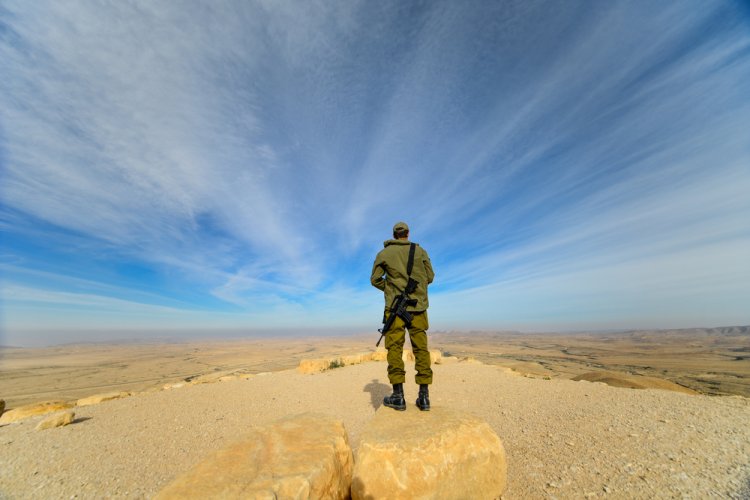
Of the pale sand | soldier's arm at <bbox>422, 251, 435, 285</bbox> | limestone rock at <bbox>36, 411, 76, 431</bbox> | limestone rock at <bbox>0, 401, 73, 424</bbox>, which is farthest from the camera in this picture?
limestone rock at <bbox>0, 401, 73, 424</bbox>

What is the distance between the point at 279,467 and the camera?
2.97 metres

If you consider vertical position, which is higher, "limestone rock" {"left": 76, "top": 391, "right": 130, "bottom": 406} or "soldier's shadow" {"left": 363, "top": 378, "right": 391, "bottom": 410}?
"limestone rock" {"left": 76, "top": 391, "right": 130, "bottom": 406}

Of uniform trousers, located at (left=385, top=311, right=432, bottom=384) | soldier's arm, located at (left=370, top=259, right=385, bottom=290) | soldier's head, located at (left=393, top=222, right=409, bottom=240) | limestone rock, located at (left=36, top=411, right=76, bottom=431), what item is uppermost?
soldier's head, located at (left=393, top=222, right=409, bottom=240)

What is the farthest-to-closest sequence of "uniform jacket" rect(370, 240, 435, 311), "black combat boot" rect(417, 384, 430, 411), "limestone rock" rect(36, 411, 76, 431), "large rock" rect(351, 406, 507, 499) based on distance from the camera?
"limestone rock" rect(36, 411, 76, 431), "uniform jacket" rect(370, 240, 435, 311), "black combat boot" rect(417, 384, 430, 411), "large rock" rect(351, 406, 507, 499)

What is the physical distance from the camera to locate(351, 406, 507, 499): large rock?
3363 millimetres

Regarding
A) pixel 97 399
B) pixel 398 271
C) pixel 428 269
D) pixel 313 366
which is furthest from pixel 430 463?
pixel 97 399

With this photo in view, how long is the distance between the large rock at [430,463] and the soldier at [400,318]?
3.50 feet

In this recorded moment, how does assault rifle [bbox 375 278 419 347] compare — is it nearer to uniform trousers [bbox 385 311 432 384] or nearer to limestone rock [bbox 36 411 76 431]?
uniform trousers [bbox 385 311 432 384]

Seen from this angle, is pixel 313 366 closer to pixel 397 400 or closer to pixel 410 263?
pixel 397 400

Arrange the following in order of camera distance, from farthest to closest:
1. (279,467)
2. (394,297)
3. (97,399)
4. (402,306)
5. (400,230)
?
1. (97,399)
2. (400,230)
3. (394,297)
4. (402,306)
5. (279,467)

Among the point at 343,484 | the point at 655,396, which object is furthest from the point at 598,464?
the point at 655,396

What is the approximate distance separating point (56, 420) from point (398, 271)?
8634 millimetres

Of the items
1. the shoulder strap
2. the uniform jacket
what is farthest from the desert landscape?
the shoulder strap

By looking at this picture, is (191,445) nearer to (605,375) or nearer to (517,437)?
(517,437)
